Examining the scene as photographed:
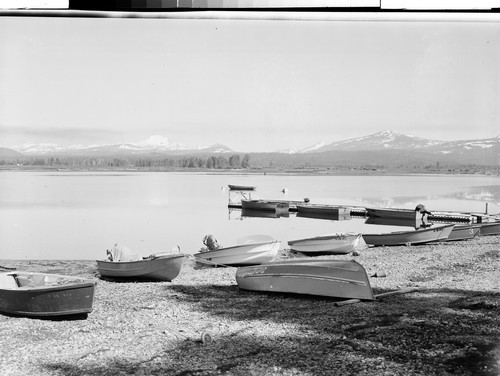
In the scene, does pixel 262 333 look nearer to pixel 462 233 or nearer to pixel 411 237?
pixel 411 237

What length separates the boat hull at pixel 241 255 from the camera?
7312mm

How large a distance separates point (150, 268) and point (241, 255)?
146 centimetres

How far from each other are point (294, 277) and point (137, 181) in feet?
9.98

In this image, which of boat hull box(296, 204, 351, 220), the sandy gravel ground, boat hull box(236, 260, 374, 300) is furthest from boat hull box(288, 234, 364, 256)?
boat hull box(296, 204, 351, 220)

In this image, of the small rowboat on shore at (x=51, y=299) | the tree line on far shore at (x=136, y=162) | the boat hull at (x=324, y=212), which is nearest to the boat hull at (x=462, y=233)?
the tree line on far shore at (x=136, y=162)

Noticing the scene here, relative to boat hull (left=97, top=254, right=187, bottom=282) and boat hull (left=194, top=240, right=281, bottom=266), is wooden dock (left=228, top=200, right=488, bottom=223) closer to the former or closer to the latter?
boat hull (left=194, top=240, right=281, bottom=266)

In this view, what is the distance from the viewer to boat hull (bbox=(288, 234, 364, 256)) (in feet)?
29.5

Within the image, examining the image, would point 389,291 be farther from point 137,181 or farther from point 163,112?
point 137,181

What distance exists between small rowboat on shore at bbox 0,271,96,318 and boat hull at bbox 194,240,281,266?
280 centimetres

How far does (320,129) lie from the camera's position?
5.11 metres

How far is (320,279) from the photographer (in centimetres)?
535

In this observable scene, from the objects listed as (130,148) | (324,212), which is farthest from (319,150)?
(324,212)

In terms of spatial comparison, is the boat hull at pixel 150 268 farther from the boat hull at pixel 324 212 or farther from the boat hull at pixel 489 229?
the boat hull at pixel 324 212

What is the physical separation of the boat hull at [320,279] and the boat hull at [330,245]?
3418 millimetres
